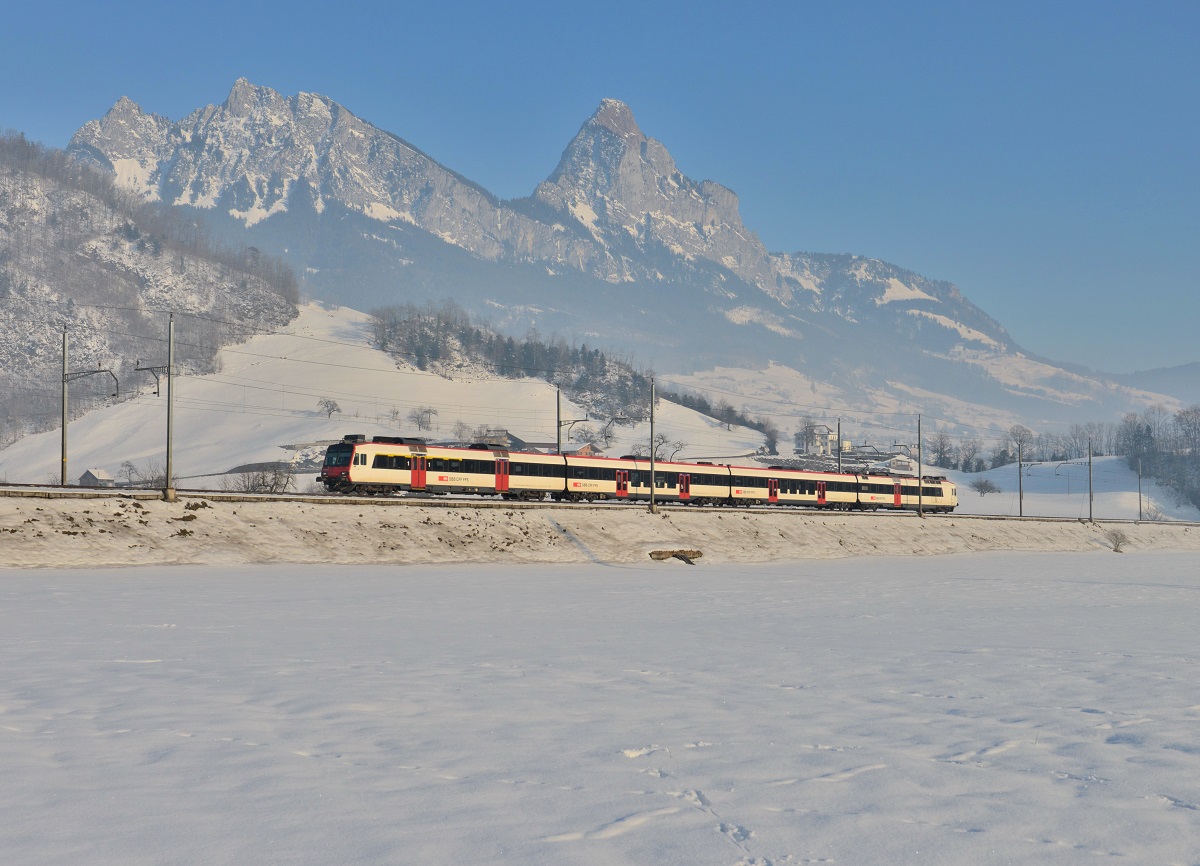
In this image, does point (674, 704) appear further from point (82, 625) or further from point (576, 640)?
point (82, 625)

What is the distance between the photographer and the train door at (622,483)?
8219 centimetres

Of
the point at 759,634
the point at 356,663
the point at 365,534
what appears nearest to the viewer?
the point at 356,663

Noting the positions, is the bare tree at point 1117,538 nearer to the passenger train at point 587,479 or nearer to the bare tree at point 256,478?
the passenger train at point 587,479

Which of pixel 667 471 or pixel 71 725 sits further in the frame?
pixel 667 471

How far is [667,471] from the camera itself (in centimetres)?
8400

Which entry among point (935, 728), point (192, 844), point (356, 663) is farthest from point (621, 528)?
point (192, 844)

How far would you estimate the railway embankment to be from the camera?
42.6 m

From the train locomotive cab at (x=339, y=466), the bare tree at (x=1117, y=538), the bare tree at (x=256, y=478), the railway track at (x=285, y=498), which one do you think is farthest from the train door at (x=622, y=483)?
the bare tree at (x=1117, y=538)

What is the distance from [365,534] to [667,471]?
36.9 m

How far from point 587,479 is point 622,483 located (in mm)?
4568

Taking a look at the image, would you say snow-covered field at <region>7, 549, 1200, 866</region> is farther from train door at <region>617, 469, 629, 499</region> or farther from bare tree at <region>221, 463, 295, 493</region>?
bare tree at <region>221, 463, 295, 493</region>

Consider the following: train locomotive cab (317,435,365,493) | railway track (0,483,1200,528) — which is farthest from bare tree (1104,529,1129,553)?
train locomotive cab (317,435,365,493)

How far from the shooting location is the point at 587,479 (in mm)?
79000

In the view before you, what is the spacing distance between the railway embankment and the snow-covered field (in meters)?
17.0
